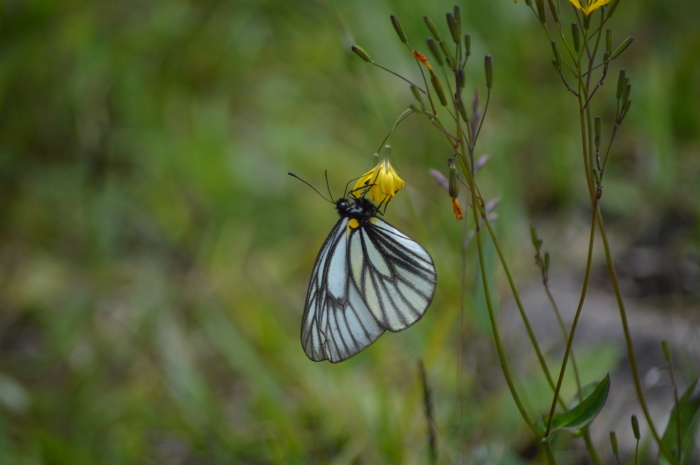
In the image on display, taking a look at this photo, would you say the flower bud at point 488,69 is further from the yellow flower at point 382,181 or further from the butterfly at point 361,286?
the butterfly at point 361,286

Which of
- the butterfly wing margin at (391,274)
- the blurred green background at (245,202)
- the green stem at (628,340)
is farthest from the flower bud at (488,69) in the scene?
the blurred green background at (245,202)

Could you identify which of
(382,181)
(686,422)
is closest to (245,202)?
(382,181)

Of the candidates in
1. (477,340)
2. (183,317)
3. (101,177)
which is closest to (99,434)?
(183,317)

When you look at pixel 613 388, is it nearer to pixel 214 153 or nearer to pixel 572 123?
pixel 572 123

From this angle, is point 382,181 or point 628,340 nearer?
point 628,340

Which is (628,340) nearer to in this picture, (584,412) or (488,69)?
(584,412)

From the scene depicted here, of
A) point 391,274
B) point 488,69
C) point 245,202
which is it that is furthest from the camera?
Result: point 245,202

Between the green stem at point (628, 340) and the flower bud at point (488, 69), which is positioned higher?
the flower bud at point (488, 69)
